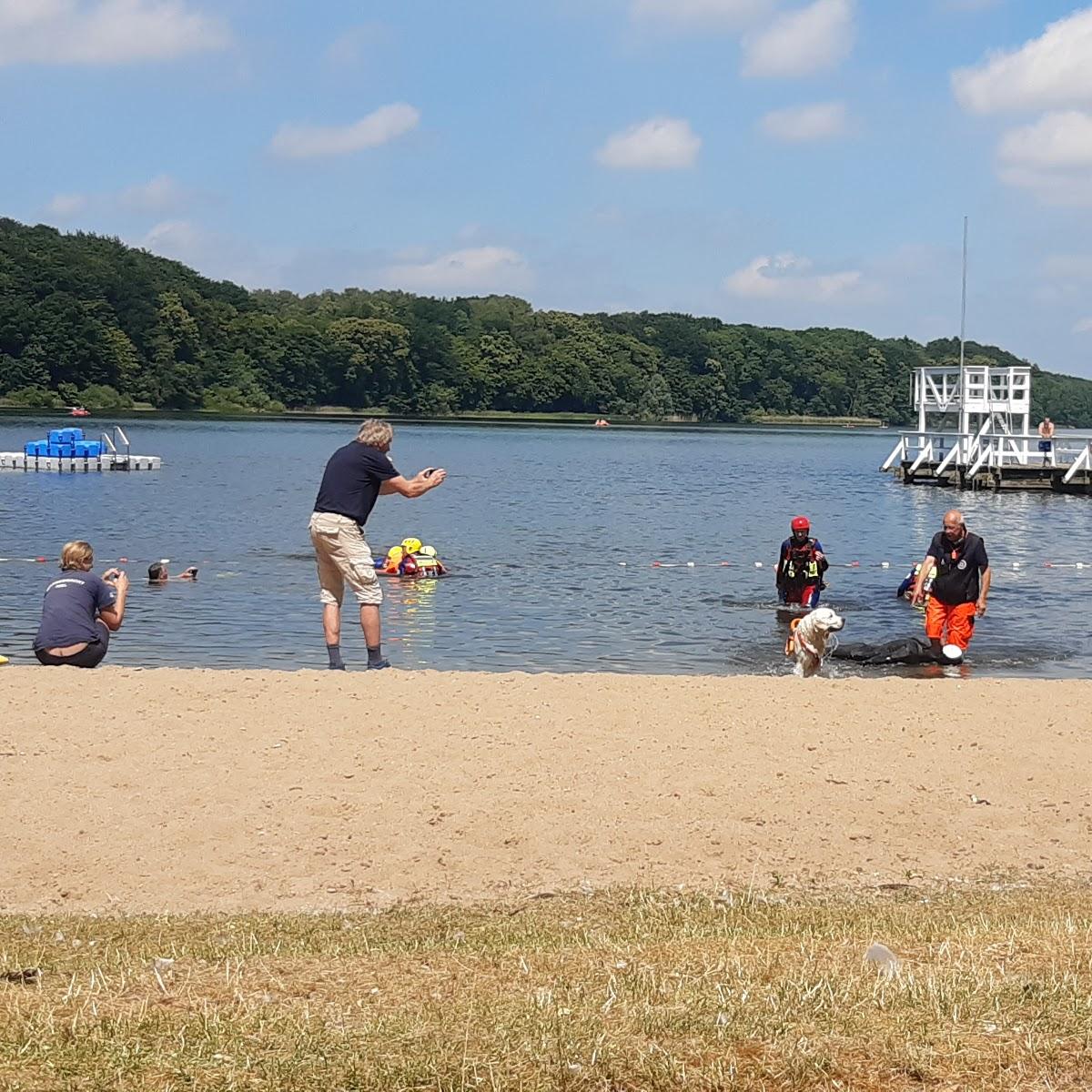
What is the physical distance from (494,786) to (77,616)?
15.4ft

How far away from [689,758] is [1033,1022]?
477cm

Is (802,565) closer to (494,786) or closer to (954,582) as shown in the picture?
(954,582)

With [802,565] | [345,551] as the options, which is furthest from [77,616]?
[802,565]

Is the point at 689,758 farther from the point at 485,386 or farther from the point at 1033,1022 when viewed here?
the point at 485,386

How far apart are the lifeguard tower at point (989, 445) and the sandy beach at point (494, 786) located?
1967 inches

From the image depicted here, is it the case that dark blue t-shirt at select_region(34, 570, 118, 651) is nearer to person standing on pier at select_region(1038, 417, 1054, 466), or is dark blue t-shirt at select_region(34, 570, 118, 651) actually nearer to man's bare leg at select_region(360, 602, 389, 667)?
man's bare leg at select_region(360, 602, 389, 667)

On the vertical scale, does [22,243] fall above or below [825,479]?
above

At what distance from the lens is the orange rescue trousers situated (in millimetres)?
15836

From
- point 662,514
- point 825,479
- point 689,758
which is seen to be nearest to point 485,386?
point 825,479

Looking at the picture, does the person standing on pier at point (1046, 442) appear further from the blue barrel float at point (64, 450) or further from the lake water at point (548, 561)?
the blue barrel float at point (64, 450)

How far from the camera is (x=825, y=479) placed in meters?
82.1

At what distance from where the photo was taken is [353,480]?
12.3m

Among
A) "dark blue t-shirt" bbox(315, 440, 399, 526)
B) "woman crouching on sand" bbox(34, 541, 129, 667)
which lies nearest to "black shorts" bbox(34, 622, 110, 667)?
"woman crouching on sand" bbox(34, 541, 129, 667)

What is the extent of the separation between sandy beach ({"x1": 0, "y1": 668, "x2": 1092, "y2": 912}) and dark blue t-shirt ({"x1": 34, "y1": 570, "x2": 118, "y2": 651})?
111cm
